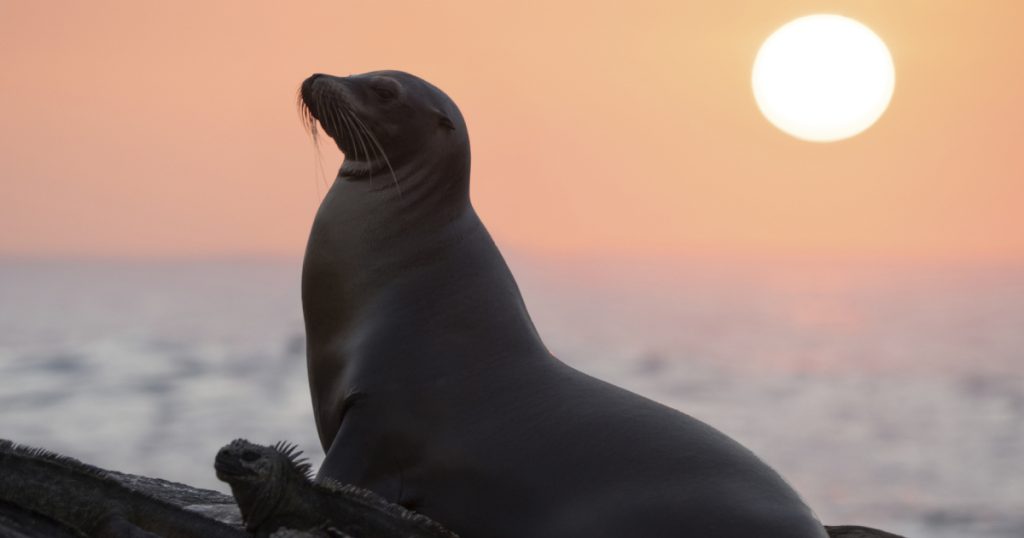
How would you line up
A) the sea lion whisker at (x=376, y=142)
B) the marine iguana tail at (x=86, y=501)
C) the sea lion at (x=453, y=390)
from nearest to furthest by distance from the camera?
the marine iguana tail at (x=86, y=501) < the sea lion at (x=453, y=390) < the sea lion whisker at (x=376, y=142)

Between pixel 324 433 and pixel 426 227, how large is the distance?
3.28ft

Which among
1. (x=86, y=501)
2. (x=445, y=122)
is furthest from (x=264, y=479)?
(x=445, y=122)

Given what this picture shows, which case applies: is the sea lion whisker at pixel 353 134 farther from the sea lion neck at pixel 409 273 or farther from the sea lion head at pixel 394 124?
the sea lion neck at pixel 409 273

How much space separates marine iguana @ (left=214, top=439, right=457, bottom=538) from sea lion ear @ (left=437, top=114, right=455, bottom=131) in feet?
7.68

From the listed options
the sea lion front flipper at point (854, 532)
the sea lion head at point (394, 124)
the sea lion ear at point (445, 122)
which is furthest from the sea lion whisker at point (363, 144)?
the sea lion front flipper at point (854, 532)

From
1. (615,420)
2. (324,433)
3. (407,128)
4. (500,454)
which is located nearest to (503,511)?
(500,454)

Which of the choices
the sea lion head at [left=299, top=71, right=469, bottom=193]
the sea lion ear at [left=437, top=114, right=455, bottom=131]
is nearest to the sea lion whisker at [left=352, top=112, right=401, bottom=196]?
the sea lion head at [left=299, top=71, right=469, bottom=193]

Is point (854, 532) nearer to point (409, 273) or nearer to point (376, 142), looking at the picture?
point (409, 273)

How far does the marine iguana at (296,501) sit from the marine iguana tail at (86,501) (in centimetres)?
25

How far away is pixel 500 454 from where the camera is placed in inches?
194

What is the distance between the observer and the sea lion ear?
231 inches

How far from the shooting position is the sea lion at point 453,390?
4.71 meters

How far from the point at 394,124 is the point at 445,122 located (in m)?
0.23

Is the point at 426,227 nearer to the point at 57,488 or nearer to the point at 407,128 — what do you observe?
the point at 407,128
